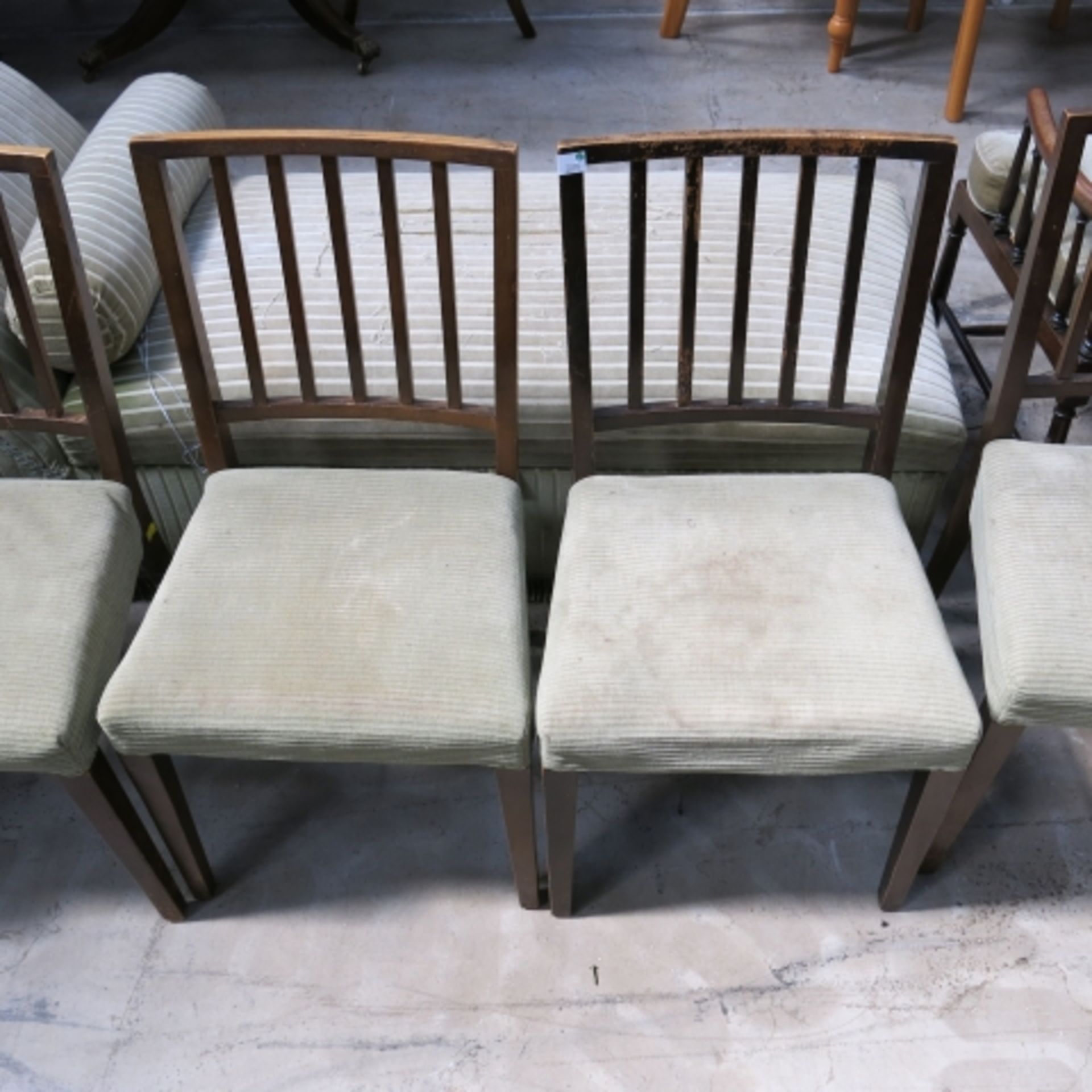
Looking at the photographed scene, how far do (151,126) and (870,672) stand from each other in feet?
4.58

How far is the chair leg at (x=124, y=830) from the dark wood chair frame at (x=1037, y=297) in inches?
44.0

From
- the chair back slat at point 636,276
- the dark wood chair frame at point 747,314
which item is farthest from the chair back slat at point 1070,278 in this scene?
the chair back slat at point 636,276

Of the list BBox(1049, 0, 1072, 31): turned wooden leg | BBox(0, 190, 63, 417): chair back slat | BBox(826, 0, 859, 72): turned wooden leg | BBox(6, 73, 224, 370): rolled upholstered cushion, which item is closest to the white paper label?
BBox(6, 73, 224, 370): rolled upholstered cushion

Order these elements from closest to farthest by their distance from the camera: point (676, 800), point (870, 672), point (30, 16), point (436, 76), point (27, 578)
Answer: point (870, 672), point (27, 578), point (676, 800), point (436, 76), point (30, 16)

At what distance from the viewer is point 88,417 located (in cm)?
132

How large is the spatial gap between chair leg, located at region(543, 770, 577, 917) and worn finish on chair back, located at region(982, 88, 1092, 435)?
70 cm

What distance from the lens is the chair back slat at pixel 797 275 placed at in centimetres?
116

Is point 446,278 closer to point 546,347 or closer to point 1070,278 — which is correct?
point 546,347

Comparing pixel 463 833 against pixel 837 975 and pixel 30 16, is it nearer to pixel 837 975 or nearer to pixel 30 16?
pixel 837 975

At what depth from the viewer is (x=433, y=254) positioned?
1.75 m

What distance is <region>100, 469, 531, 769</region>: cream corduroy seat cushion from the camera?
1.11m

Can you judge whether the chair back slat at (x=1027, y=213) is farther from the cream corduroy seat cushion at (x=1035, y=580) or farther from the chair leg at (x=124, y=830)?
the chair leg at (x=124, y=830)

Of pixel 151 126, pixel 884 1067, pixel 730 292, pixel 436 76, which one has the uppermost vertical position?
pixel 151 126

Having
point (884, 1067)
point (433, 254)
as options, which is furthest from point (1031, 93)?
point (884, 1067)
